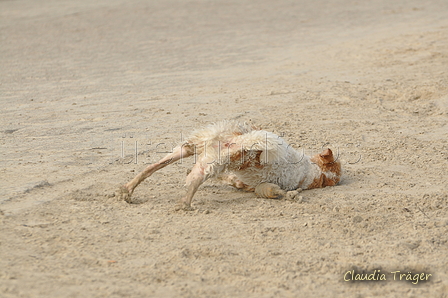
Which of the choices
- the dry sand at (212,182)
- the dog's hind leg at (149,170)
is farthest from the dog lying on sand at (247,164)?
the dry sand at (212,182)

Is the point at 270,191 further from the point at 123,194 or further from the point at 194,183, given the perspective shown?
the point at 123,194

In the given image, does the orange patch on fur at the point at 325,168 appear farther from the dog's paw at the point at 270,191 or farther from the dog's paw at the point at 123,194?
the dog's paw at the point at 123,194

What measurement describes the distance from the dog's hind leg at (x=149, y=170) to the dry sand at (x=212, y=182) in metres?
0.09

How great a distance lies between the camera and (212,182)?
4.94 meters

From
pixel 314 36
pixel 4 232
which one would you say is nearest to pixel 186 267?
pixel 4 232

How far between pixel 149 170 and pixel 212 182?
80 centimetres

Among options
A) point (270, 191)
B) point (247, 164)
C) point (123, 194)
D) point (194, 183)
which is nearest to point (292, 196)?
point (270, 191)

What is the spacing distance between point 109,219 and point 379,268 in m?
1.96

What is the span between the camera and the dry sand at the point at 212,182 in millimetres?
3240

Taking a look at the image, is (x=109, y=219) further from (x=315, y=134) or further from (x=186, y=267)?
(x=315, y=134)

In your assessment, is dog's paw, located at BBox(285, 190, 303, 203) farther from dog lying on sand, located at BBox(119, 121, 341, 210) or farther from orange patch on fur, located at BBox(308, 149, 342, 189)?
orange patch on fur, located at BBox(308, 149, 342, 189)

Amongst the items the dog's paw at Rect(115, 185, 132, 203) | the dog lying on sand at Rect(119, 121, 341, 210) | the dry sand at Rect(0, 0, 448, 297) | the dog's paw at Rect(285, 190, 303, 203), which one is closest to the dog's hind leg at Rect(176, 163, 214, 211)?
the dog lying on sand at Rect(119, 121, 341, 210)

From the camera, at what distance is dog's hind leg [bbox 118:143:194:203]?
4.29 meters

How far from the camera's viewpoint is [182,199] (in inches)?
162
